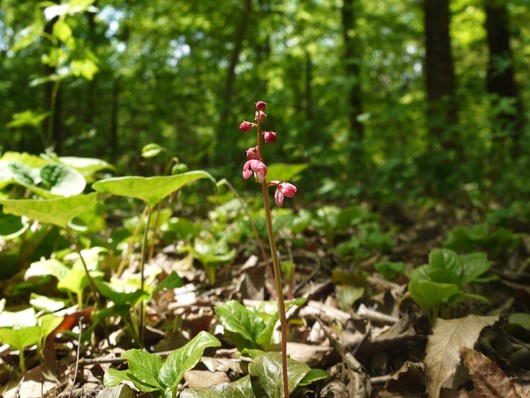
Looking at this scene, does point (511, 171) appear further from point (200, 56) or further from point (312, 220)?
point (200, 56)

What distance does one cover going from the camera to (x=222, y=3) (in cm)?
753

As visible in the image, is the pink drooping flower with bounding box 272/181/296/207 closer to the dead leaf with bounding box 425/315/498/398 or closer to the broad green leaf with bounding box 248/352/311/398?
the broad green leaf with bounding box 248/352/311/398

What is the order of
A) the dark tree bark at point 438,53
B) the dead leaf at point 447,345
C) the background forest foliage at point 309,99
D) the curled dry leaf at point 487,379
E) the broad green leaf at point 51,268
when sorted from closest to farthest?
the curled dry leaf at point 487,379 < the dead leaf at point 447,345 < the broad green leaf at point 51,268 < the background forest foliage at point 309,99 < the dark tree bark at point 438,53

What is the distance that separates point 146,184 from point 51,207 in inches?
12.7

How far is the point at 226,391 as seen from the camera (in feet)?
3.84

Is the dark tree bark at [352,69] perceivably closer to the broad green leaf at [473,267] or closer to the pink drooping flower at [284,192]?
the broad green leaf at [473,267]

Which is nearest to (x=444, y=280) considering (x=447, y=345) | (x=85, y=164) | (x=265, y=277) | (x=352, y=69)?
(x=447, y=345)

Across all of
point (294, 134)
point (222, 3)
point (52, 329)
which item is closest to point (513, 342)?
point (52, 329)

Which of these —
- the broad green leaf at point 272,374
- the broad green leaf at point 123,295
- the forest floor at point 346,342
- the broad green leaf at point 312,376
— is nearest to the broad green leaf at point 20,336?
the forest floor at point 346,342

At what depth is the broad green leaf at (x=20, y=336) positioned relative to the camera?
1357 mm

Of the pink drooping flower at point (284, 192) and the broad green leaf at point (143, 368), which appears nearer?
the pink drooping flower at point (284, 192)

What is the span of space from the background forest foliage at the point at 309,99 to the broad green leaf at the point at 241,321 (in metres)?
1.61

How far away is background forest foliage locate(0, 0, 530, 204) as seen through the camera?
4.12m

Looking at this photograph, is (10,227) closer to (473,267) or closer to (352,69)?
(473,267)
